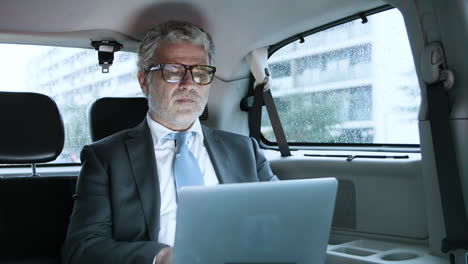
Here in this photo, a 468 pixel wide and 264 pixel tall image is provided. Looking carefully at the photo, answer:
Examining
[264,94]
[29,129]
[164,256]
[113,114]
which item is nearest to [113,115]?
[113,114]

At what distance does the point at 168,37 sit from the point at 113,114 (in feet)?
1.72

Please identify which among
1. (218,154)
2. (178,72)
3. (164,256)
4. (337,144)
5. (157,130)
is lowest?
(164,256)

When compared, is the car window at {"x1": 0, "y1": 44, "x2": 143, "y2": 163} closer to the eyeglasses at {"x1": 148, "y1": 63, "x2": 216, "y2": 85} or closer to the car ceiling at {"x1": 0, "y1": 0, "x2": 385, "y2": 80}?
the car ceiling at {"x1": 0, "y1": 0, "x2": 385, "y2": 80}

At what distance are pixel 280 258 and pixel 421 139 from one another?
44.3 inches

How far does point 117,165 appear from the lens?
1.92 metres

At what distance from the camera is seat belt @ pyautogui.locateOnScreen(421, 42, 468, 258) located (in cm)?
183

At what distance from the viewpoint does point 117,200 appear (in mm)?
1855

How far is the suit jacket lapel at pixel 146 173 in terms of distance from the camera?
185 cm

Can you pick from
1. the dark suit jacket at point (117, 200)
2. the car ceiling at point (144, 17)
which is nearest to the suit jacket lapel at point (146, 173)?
the dark suit jacket at point (117, 200)

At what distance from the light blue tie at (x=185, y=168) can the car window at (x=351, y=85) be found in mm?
1034

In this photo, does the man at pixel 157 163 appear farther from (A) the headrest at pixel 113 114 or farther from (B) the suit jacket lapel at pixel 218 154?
(A) the headrest at pixel 113 114

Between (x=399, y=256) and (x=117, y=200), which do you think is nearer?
(x=117, y=200)

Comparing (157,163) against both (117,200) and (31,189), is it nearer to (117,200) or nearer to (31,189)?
(117,200)

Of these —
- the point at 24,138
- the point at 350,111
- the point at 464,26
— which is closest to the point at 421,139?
the point at 464,26
